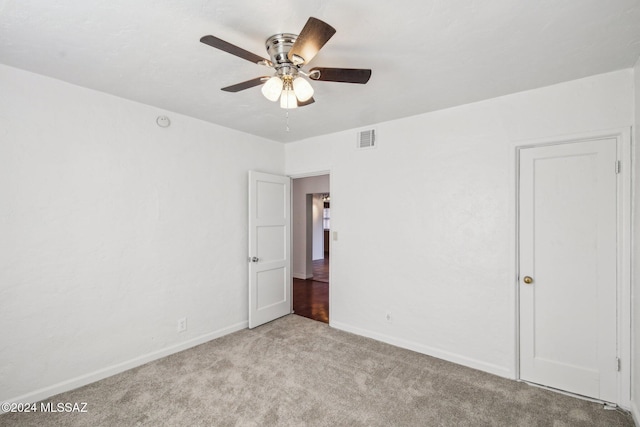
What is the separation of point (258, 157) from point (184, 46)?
2.18 metres

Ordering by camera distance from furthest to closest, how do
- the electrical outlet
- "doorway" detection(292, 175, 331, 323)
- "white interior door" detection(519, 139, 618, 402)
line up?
"doorway" detection(292, 175, 331, 323) → the electrical outlet → "white interior door" detection(519, 139, 618, 402)

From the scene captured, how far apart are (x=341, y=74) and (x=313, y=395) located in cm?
241

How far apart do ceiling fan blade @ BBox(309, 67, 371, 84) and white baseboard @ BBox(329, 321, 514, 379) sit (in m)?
2.75

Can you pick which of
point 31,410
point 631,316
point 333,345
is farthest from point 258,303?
point 631,316

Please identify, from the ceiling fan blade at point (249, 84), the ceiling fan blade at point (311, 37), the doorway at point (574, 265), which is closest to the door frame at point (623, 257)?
the doorway at point (574, 265)

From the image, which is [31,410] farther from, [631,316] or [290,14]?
[631,316]

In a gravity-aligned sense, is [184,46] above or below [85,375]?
above

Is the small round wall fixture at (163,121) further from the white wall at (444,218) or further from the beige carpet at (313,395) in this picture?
the beige carpet at (313,395)

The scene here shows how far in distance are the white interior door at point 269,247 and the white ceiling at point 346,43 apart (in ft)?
4.75

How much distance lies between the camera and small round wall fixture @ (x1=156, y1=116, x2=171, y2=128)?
9.99 ft

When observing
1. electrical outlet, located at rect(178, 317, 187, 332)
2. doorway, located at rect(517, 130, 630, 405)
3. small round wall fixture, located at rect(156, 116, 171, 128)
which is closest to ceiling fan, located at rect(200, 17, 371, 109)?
small round wall fixture, located at rect(156, 116, 171, 128)

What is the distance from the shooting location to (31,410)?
2.23 meters

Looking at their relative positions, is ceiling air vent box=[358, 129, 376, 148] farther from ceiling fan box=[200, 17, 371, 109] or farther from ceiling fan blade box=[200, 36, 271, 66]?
ceiling fan blade box=[200, 36, 271, 66]

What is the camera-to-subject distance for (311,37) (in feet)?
4.64
